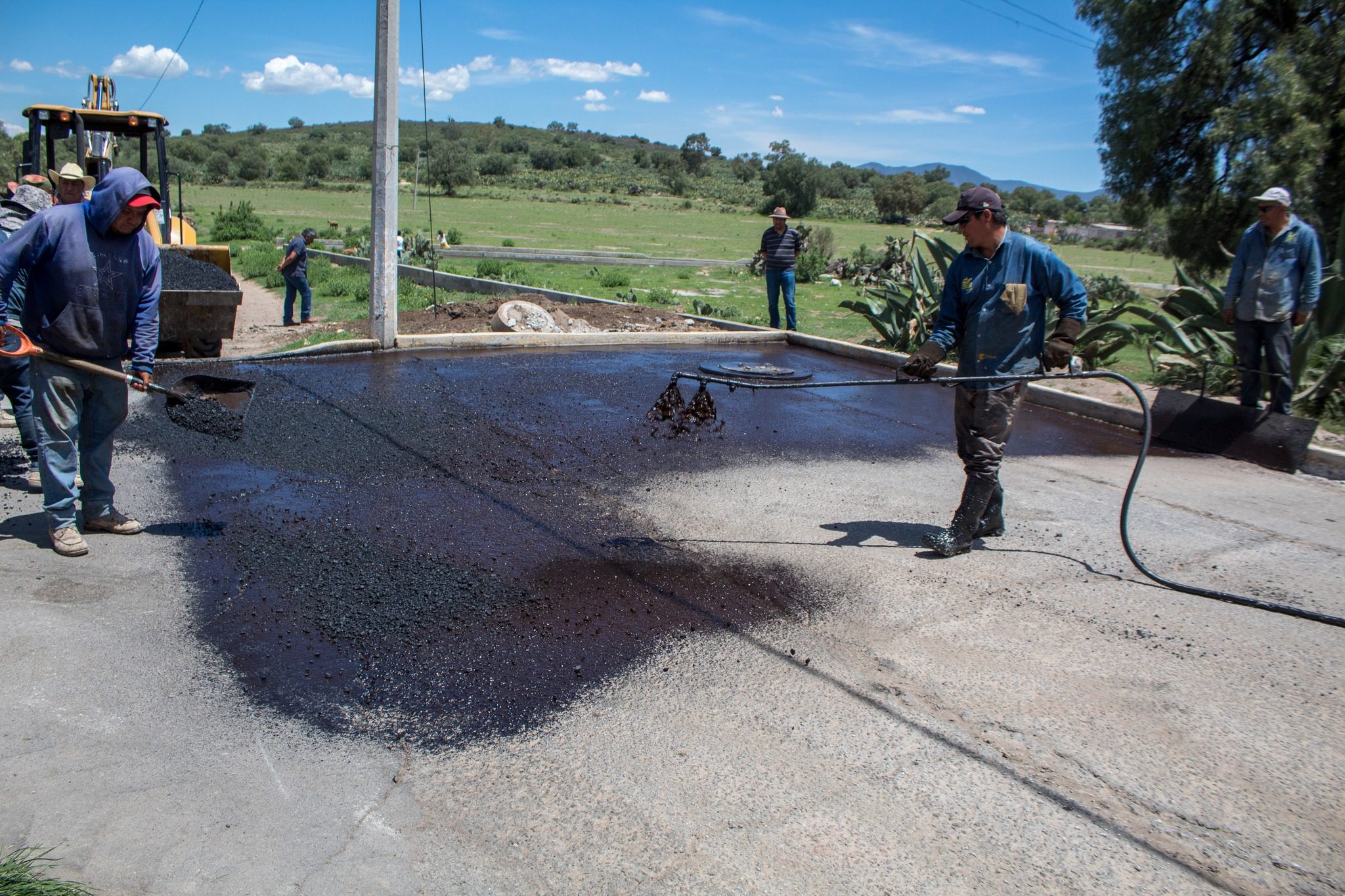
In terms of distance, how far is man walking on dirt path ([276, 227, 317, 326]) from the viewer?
1380cm

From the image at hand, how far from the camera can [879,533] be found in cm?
594

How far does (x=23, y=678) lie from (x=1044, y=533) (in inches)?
208

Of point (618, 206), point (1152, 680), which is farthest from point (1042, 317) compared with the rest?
point (618, 206)

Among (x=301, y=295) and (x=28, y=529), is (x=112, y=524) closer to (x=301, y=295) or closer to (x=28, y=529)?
(x=28, y=529)

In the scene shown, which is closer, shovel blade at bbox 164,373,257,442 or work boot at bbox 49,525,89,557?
work boot at bbox 49,525,89,557

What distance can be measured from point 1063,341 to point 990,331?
38 centimetres

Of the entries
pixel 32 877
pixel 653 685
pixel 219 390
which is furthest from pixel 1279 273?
pixel 32 877

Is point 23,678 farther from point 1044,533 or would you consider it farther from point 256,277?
point 256,277

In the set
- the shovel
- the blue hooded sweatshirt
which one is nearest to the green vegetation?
the blue hooded sweatshirt

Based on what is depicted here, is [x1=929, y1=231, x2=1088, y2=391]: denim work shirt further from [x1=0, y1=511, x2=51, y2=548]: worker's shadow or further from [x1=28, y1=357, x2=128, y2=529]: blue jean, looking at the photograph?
[x1=0, y1=511, x2=51, y2=548]: worker's shadow

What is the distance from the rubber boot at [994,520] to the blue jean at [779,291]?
8538 mm

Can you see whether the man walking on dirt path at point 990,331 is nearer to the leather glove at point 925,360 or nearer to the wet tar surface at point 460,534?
the leather glove at point 925,360

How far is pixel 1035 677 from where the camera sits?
13.5 ft

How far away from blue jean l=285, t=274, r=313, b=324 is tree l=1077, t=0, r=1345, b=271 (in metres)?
13.7
